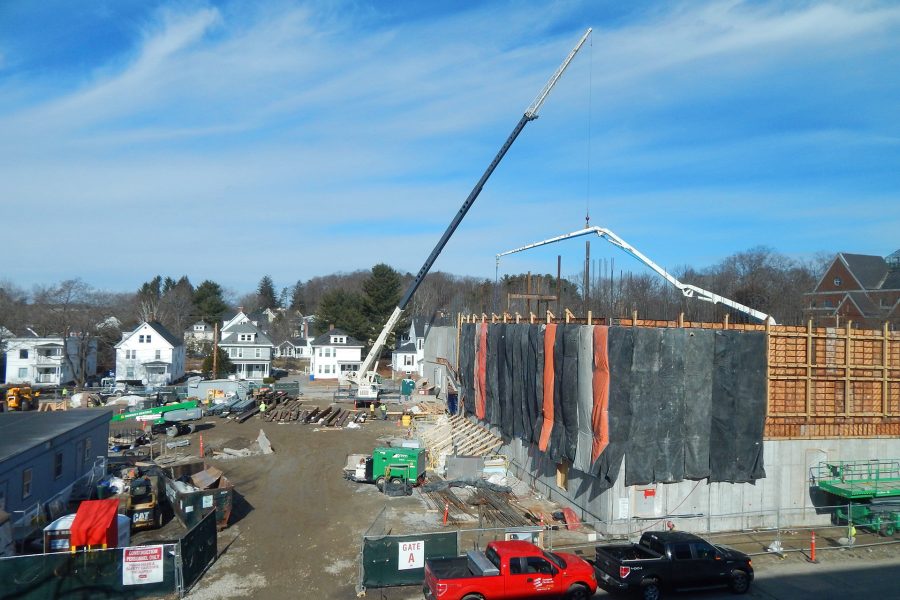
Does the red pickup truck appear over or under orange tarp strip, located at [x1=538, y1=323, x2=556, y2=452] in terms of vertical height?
under

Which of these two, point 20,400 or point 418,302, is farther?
point 418,302

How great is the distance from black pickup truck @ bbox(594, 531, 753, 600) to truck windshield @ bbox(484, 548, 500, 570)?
3067 millimetres

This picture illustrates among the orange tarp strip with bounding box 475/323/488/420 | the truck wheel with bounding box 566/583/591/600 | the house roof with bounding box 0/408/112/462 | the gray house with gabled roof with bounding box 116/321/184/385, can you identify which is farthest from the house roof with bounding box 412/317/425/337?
the truck wheel with bounding box 566/583/591/600

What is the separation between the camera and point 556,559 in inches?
557

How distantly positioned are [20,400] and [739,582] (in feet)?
150

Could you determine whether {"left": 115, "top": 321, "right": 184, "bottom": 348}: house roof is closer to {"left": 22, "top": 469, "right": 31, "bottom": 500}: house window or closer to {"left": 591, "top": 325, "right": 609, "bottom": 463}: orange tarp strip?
{"left": 22, "top": 469, "right": 31, "bottom": 500}: house window

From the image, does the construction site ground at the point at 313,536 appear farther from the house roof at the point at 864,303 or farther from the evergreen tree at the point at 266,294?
the evergreen tree at the point at 266,294

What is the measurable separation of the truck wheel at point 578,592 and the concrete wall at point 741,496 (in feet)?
16.6

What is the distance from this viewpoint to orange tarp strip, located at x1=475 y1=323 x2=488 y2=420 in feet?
104

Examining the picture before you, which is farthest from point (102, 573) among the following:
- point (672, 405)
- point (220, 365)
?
point (220, 365)

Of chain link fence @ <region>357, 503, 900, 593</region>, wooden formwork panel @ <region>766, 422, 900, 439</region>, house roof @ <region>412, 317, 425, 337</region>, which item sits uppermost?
house roof @ <region>412, 317, 425, 337</region>

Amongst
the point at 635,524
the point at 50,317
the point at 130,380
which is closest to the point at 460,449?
the point at 635,524

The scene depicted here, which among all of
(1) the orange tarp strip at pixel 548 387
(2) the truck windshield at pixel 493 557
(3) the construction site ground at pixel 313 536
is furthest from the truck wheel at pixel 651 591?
(1) the orange tarp strip at pixel 548 387

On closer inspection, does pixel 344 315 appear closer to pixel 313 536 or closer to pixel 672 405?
pixel 313 536
